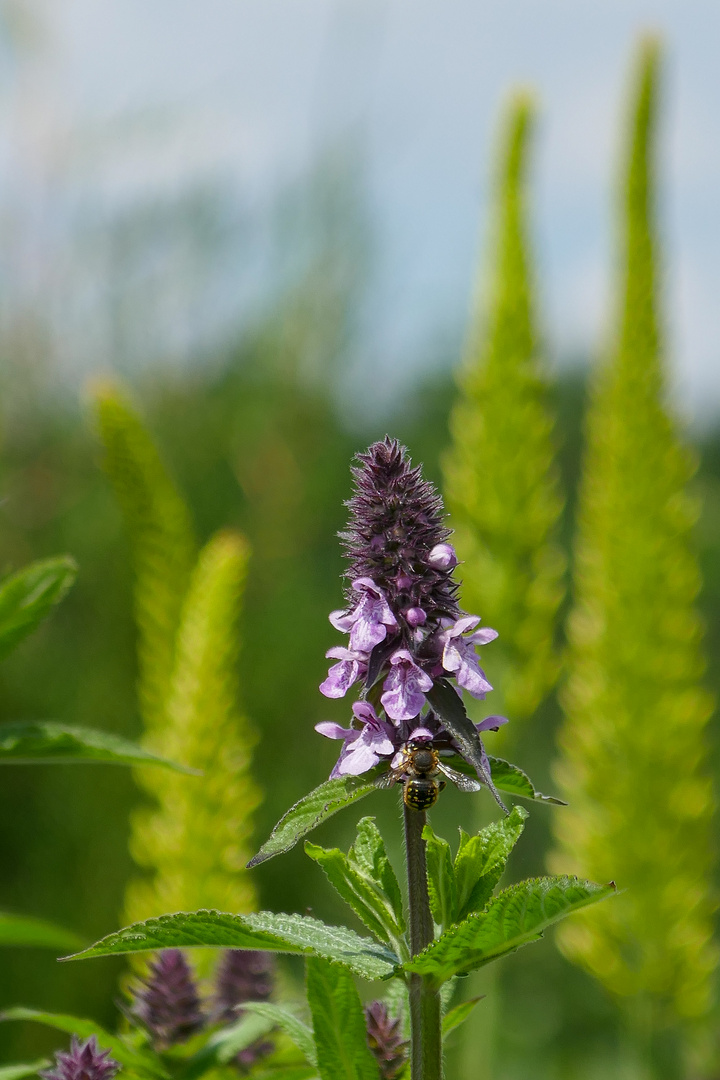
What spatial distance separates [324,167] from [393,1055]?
9.85ft

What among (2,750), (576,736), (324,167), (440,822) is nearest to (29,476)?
(324,167)

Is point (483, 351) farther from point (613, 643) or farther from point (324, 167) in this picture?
point (324, 167)

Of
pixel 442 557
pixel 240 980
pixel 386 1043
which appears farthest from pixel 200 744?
pixel 442 557

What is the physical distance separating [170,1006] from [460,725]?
404mm

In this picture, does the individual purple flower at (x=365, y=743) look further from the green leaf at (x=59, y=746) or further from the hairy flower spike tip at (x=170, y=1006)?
the hairy flower spike tip at (x=170, y=1006)

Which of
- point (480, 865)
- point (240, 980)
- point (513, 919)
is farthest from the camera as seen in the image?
point (240, 980)

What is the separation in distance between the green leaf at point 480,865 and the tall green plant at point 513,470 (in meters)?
1.28

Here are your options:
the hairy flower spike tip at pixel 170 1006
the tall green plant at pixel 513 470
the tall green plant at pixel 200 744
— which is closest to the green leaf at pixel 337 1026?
the hairy flower spike tip at pixel 170 1006

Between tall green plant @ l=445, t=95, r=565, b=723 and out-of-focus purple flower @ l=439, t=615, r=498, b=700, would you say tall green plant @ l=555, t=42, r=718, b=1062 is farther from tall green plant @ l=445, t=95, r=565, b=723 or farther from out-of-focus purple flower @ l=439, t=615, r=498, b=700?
out-of-focus purple flower @ l=439, t=615, r=498, b=700

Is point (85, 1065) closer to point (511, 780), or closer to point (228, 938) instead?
point (228, 938)

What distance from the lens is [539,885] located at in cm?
51

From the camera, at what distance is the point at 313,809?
0.54 m

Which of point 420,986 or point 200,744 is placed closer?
point 420,986

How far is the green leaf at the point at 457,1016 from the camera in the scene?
2.00ft
